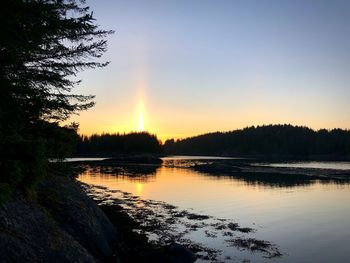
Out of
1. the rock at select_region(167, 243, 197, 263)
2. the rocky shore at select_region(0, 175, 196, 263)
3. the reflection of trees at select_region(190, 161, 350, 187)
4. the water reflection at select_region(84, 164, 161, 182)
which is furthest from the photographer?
the water reflection at select_region(84, 164, 161, 182)

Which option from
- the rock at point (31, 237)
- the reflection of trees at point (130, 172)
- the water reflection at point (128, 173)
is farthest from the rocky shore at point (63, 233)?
the reflection of trees at point (130, 172)

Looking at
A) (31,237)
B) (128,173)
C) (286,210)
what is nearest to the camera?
(31,237)

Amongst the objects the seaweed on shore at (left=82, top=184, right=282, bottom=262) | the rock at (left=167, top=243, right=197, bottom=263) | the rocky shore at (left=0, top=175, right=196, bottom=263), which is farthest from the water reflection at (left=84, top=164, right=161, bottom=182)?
the rock at (left=167, top=243, right=197, bottom=263)

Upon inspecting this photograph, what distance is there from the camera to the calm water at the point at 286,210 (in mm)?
24609

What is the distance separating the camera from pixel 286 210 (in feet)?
130

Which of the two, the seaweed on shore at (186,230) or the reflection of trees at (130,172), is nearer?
the seaweed on shore at (186,230)

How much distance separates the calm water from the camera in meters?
24.6

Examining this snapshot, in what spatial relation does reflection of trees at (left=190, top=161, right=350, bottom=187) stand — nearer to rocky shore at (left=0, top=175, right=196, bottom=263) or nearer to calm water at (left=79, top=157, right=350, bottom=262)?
calm water at (left=79, top=157, right=350, bottom=262)

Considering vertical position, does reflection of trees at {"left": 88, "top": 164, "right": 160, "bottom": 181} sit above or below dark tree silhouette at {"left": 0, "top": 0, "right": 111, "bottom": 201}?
below

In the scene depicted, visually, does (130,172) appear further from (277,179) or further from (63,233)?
(63,233)

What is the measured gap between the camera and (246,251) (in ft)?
77.5

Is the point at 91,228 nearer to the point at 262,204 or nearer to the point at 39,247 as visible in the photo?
the point at 39,247

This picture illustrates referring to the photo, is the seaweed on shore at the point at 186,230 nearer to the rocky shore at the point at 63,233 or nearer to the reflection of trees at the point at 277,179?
the rocky shore at the point at 63,233

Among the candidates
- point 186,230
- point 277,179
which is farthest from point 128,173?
point 186,230
